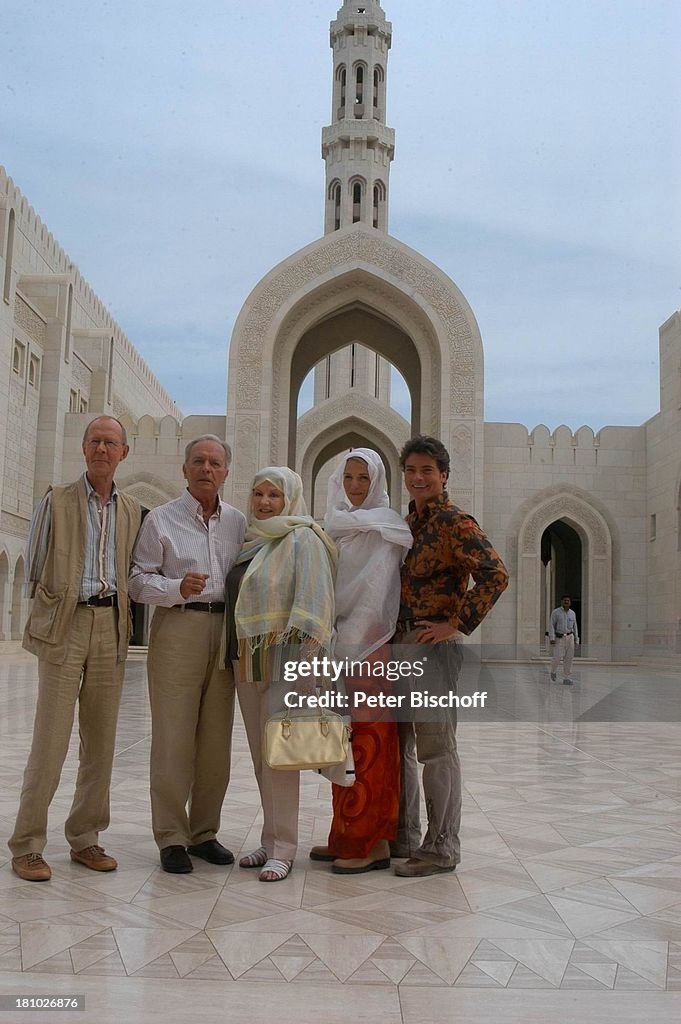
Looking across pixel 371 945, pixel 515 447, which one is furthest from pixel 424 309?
pixel 371 945

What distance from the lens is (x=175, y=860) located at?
2.83 meters

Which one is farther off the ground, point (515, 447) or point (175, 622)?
point (515, 447)

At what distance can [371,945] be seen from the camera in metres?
2.18

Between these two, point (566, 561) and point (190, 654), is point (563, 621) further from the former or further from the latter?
point (566, 561)

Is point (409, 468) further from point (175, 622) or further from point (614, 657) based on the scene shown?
point (614, 657)

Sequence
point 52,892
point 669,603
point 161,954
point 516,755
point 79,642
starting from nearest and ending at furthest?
point 161,954 < point 52,892 < point 79,642 < point 516,755 < point 669,603

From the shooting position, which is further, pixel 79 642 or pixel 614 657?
pixel 614 657

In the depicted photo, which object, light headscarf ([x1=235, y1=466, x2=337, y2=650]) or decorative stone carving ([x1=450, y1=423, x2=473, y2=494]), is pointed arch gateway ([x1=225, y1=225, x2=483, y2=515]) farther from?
light headscarf ([x1=235, y1=466, x2=337, y2=650])

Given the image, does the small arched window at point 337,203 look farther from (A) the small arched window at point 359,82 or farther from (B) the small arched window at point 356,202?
(A) the small arched window at point 359,82

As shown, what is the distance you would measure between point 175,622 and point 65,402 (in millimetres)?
13402

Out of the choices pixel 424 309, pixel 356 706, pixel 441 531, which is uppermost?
pixel 424 309

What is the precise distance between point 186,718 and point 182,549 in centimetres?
53

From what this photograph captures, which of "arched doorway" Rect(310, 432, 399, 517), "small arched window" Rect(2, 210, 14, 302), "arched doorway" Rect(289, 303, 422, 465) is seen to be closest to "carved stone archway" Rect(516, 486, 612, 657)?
"arched doorway" Rect(289, 303, 422, 465)

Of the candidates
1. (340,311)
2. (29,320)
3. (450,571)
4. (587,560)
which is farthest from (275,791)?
(340,311)
